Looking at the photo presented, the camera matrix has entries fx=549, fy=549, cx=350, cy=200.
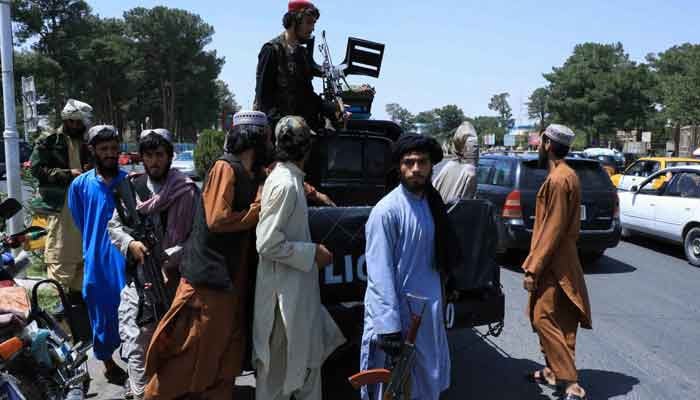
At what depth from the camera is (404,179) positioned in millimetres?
2828

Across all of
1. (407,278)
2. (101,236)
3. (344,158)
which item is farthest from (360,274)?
(344,158)

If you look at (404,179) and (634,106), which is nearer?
(404,179)

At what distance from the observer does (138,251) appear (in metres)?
3.27

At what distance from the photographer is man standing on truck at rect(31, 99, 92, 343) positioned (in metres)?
4.27

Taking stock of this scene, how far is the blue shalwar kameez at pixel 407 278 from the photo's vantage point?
2.71 meters

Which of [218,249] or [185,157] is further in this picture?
[185,157]

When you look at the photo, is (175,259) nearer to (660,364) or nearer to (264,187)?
(264,187)

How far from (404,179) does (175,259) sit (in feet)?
4.69

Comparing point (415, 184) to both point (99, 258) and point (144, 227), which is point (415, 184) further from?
point (99, 258)

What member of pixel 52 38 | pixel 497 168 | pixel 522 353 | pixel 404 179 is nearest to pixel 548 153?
pixel 404 179

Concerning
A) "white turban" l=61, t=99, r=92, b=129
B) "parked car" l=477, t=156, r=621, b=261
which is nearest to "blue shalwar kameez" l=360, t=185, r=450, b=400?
"white turban" l=61, t=99, r=92, b=129

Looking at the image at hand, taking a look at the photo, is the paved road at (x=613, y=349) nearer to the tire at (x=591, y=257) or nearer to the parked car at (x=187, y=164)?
the tire at (x=591, y=257)

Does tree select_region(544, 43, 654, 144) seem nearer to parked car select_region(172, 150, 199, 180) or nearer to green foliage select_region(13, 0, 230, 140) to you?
green foliage select_region(13, 0, 230, 140)

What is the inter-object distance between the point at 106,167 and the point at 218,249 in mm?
1377
